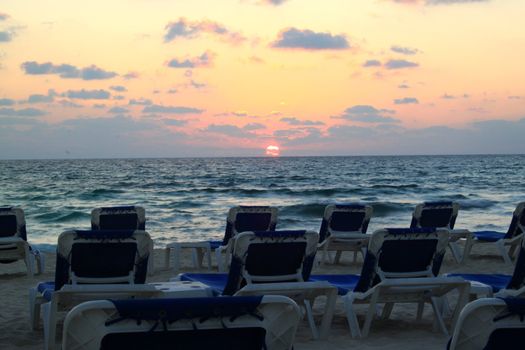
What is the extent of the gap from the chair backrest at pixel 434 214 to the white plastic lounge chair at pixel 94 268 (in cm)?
538

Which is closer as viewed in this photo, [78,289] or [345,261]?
[78,289]

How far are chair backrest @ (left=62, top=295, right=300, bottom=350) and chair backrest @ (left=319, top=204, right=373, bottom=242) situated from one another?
27.0 feet

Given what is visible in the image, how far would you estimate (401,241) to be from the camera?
5.87 meters

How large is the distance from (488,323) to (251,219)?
715cm

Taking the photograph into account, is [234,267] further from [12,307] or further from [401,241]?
[12,307]

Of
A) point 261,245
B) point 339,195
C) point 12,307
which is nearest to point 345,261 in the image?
point 12,307

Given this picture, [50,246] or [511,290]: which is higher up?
[511,290]

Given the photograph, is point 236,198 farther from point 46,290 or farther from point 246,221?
point 46,290

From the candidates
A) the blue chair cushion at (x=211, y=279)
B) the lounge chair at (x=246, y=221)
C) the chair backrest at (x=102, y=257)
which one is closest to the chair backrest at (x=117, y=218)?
the lounge chair at (x=246, y=221)

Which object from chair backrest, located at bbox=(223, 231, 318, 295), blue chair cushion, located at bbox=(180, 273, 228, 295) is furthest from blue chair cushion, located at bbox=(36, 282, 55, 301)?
chair backrest, located at bbox=(223, 231, 318, 295)

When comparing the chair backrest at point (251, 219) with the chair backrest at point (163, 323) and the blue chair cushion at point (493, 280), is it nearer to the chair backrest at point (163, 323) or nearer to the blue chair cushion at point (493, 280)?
the blue chair cushion at point (493, 280)

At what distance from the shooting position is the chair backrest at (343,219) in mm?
10438

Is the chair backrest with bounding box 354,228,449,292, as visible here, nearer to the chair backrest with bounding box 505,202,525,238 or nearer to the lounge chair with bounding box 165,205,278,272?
the lounge chair with bounding box 165,205,278,272

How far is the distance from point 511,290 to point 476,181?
162 ft
